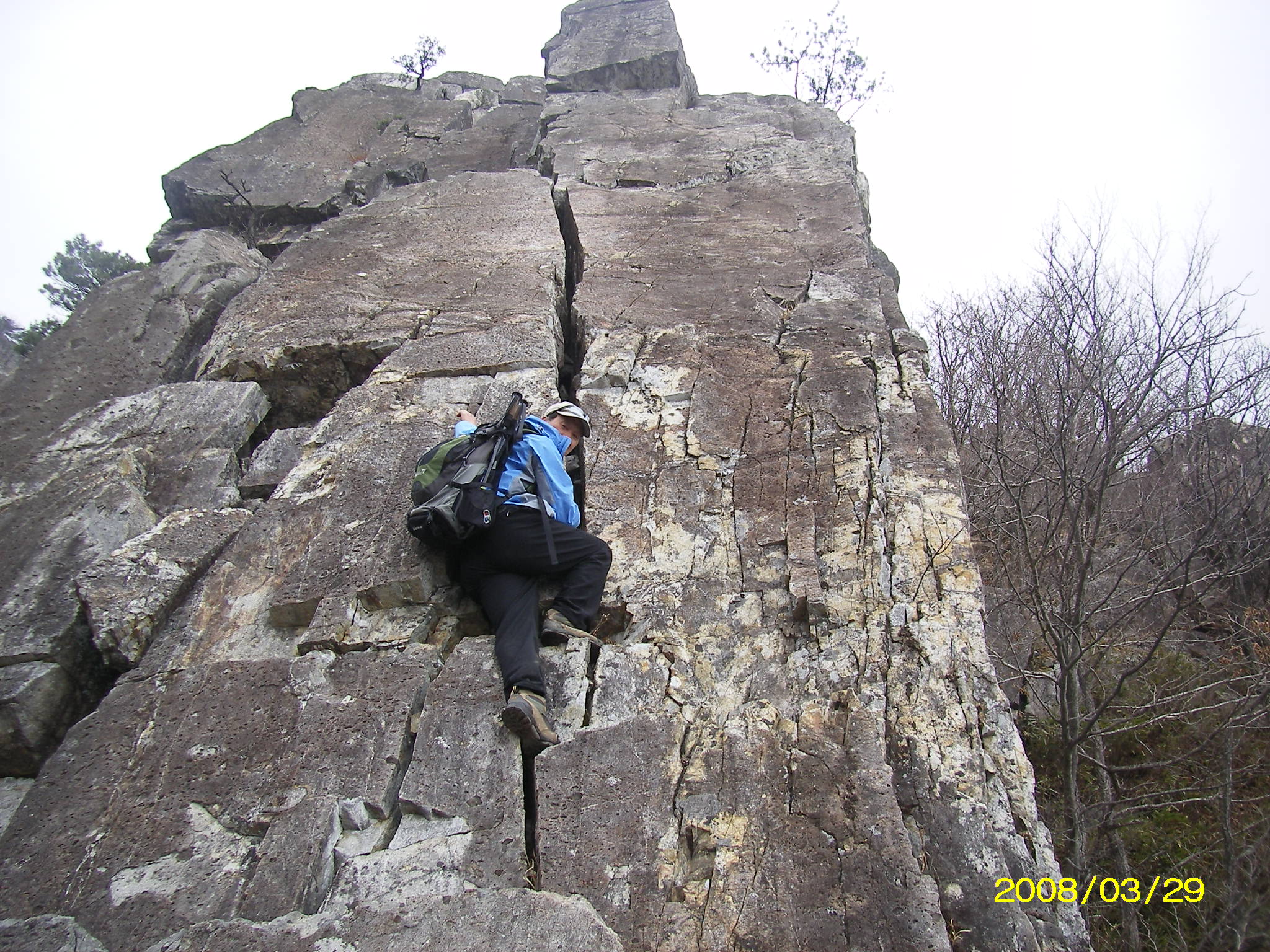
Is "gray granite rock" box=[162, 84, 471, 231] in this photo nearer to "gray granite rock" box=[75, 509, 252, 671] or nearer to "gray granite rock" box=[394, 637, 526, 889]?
"gray granite rock" box=[75, 509, 252, 671]

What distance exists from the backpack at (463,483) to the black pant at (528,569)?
0.10 meters

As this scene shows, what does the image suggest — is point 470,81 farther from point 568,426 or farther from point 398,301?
point 568,426

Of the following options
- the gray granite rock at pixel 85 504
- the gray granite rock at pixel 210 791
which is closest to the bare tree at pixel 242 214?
the gray granite rock at pixel 85 504

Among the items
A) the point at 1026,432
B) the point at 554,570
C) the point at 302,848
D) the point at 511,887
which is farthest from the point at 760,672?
the point at 1026,432

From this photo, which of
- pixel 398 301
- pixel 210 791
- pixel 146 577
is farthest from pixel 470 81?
pixel 210 791

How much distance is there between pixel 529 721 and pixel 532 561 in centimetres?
69

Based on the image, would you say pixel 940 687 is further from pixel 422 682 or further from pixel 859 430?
pixel 422 682

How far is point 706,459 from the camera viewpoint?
4344 millimetres

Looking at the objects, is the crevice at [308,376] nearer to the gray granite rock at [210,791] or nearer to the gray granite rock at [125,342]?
the gray granite rock at [125,342]

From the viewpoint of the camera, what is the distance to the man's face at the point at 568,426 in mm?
4297

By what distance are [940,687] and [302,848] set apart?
2.30 meters

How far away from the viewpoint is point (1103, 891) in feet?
14.8

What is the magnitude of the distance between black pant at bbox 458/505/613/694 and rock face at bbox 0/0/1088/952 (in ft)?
0.50

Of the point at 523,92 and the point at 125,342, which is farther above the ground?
the point at 523,92
